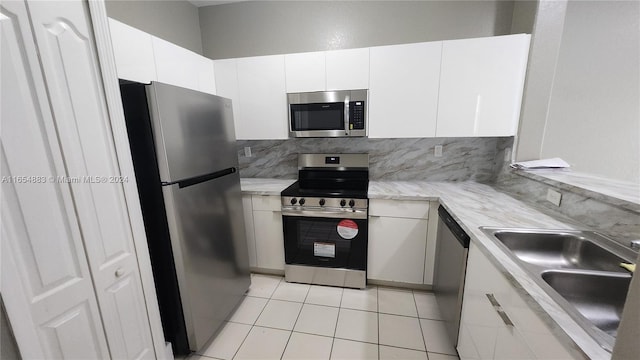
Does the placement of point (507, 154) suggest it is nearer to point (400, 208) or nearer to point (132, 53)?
point (400, 208)

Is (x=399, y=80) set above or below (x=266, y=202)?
above

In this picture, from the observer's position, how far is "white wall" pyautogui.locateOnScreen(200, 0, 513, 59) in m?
2.04

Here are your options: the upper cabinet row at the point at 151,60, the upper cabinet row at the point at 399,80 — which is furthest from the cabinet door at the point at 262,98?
the upper cabinet row at the point at 151,60

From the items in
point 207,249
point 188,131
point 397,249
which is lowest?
point 397,249

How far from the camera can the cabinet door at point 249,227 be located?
218 cm

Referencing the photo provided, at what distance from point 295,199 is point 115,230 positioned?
1.20 m

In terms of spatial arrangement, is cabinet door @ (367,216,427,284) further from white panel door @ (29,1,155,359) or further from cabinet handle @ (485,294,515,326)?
white panel door @ (29,1,155,359)

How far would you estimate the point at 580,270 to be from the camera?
2.98 ft

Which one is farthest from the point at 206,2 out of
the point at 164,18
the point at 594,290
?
the point at 594,290

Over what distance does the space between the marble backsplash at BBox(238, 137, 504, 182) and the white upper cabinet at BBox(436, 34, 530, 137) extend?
0.34 meters

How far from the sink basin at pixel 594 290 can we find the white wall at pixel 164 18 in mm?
2832

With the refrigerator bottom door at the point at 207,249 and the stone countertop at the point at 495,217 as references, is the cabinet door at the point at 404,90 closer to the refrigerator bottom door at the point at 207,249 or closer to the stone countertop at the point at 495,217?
the stone countertop at the point at 495,217

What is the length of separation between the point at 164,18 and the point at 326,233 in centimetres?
231

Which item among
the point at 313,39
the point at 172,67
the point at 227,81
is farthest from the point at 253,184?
the point at 313,39
